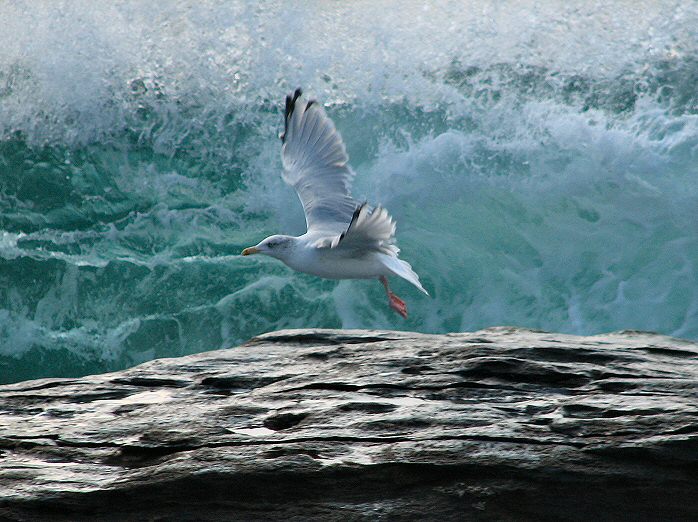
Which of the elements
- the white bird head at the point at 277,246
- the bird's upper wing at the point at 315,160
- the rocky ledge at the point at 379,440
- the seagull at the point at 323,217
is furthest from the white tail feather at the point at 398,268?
the rocky ledge at the point at 379,440

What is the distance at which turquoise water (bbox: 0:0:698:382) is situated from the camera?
743cm

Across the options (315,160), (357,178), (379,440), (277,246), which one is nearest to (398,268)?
(277,246)

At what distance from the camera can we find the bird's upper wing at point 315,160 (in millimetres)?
5398

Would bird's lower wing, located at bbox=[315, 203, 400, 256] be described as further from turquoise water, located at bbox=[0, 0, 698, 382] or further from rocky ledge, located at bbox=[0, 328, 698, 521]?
turquoise water, located at bbox=[0, 0, 698, 382]

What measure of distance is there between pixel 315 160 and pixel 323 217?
0.39 m

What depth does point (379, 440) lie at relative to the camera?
9.44 ft

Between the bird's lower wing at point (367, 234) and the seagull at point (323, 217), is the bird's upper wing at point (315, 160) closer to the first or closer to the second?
the seagull at point (323, 217)

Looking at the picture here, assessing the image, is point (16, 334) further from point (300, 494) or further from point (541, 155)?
point (300, 494)

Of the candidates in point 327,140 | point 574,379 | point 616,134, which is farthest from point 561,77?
point 574,379

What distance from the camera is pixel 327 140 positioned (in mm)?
5512

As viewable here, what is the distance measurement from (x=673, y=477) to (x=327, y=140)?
128 inches

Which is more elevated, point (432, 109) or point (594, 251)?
point (432, 109)

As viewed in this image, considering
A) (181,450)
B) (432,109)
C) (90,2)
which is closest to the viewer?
(181,450)

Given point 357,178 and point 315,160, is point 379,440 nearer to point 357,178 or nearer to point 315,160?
point 315,160
